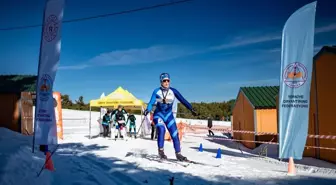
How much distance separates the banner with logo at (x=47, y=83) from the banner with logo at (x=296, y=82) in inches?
187

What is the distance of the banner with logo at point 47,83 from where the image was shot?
17.1 ft

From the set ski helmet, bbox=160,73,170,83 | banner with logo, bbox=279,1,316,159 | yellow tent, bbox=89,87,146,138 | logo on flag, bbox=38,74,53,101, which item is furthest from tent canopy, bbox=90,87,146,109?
logo on flag, bbox=38,74,53,101

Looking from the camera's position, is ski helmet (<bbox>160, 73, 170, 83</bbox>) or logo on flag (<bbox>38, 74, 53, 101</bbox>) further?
ski helmet (<bbox>160, 73, 170, 83</bbox>)

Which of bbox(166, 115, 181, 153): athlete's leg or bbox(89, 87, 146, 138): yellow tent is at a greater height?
bbox(89, 87, 146, 138): yellow tent

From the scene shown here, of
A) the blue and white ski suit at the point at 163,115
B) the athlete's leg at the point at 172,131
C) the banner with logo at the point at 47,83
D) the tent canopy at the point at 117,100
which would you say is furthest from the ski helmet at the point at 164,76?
the tent canopy at the point at 117,100

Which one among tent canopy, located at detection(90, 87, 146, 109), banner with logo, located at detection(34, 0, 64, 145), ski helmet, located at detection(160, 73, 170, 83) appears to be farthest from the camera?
tent canopy, located at detection(90, 87, 146, 109)

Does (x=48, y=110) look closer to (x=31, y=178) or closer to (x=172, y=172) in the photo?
(x=31, y=178)

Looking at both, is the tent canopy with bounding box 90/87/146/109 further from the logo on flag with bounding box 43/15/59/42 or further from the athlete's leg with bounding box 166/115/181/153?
the logo on flag with bounding box 43/15/59/42

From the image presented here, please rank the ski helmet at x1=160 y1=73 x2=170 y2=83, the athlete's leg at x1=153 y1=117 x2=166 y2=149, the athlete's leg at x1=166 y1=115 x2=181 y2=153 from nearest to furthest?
the athlete's leg at x1=166 y1=115 x2=181 y2=153, the athlete's leg at x1=153 y1=117 x2=166 y2=149, the ski helmet at x1=160 y1=73 x2=170 y2=83

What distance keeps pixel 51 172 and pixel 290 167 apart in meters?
4.75

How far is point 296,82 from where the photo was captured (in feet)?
20.4

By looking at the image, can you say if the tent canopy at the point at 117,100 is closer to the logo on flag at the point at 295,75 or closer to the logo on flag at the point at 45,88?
the logo on flag at the point at 295,75

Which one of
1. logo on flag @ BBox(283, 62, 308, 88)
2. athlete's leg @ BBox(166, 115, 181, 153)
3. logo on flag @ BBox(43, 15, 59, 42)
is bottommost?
athlete's leg @ BBox(166, 115, 181, 153)

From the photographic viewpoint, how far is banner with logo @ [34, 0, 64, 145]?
17.1 feet
